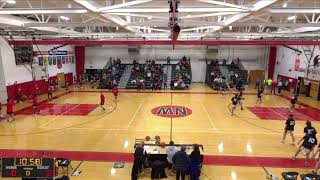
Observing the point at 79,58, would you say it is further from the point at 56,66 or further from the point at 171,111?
the point at 171,111

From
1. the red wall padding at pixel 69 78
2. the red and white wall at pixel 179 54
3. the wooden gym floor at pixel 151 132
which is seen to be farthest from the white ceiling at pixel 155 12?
the red and white wall at pixel 179 54

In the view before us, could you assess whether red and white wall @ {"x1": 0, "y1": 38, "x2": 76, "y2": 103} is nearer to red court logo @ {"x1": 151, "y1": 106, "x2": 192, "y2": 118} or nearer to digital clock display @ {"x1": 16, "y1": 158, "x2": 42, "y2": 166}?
red court logo @ {"x1": 151, "y1": 106, "x2": 192, "y2": 118}

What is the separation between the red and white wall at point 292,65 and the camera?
24.8 m

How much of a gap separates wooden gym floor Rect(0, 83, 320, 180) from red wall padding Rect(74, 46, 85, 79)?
1284cm

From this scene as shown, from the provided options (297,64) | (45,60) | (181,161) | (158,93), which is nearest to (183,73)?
(158,93)

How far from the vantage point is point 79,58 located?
1357 inches

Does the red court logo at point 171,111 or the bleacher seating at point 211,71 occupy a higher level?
the bleacher seating at point 211,71

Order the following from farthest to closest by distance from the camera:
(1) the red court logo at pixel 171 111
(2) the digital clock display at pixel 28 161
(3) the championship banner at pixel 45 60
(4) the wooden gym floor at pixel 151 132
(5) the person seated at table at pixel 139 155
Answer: (3) the championship banner at pixel 45 60 → (1) the red court logo at pixel 171 111 → (4) the wooden gym floor at pixel 151 132 → (5) the person seated at table at pixel 139 155 → (2) the digital clock display at pixel 28 161

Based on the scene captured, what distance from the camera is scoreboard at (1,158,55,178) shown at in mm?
7684

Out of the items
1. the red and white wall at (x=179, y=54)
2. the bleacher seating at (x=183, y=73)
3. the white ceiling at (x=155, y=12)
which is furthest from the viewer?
the red and white wall at (x=179, y=54)

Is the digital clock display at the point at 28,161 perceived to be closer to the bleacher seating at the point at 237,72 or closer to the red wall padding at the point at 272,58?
the bleacher seating at the point at 237,72

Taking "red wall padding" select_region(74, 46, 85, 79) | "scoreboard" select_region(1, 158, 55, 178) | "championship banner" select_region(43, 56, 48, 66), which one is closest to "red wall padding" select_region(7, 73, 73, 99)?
"championship banner" select_region(43, 56, 48, 66)

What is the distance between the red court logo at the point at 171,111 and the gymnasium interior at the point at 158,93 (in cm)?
15

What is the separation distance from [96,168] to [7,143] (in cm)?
548
